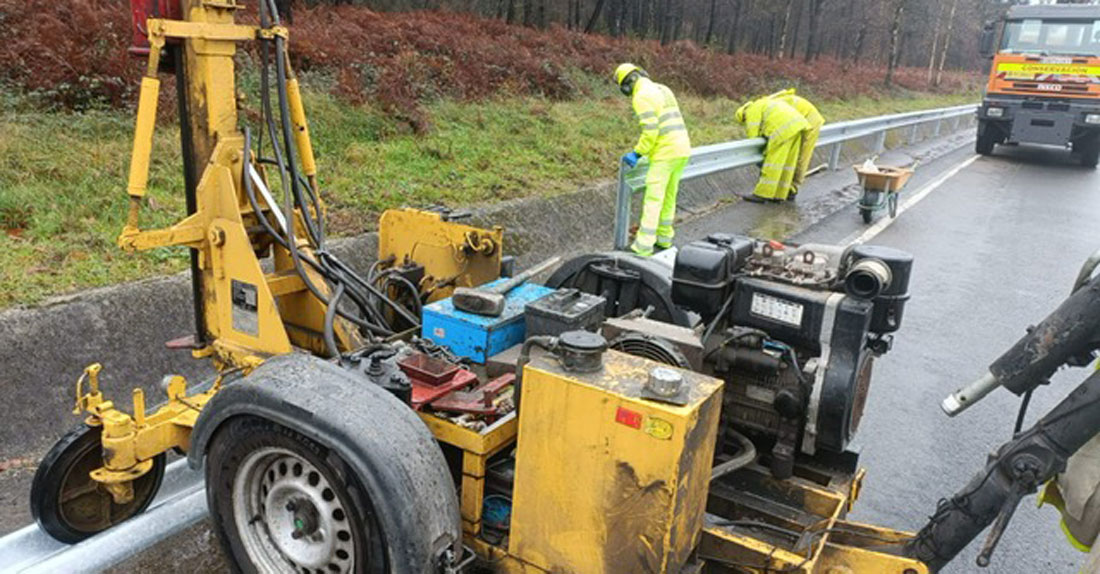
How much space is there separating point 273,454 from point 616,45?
20.0m

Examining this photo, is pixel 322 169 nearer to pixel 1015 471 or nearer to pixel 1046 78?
pixel 1015 471

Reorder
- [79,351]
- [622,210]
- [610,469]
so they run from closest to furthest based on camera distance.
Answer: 1. [610,469]
2. [79,351]
3. [622,210]

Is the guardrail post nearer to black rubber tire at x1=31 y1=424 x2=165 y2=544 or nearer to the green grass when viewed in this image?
the green grass

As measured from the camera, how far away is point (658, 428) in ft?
7.95

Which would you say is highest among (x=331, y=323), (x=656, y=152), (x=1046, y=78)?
(x=1046, y=78)

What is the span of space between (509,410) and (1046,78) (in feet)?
64.3

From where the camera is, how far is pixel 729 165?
33.0 feet

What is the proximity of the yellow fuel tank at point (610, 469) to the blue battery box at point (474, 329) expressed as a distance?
1.10 m

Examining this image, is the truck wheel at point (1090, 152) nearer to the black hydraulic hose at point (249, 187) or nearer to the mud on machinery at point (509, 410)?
the mud on machinery at point (509, 410)

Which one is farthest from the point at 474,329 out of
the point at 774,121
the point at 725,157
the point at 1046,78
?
the point at 1046,78

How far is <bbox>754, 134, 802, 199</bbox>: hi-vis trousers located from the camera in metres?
10.8

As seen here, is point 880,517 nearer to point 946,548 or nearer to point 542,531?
point 946,548

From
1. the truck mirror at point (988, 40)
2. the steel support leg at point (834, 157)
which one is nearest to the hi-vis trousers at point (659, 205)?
the steel support leg at point (834, 157)

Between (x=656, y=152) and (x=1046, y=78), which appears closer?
(x=656, y=152)
